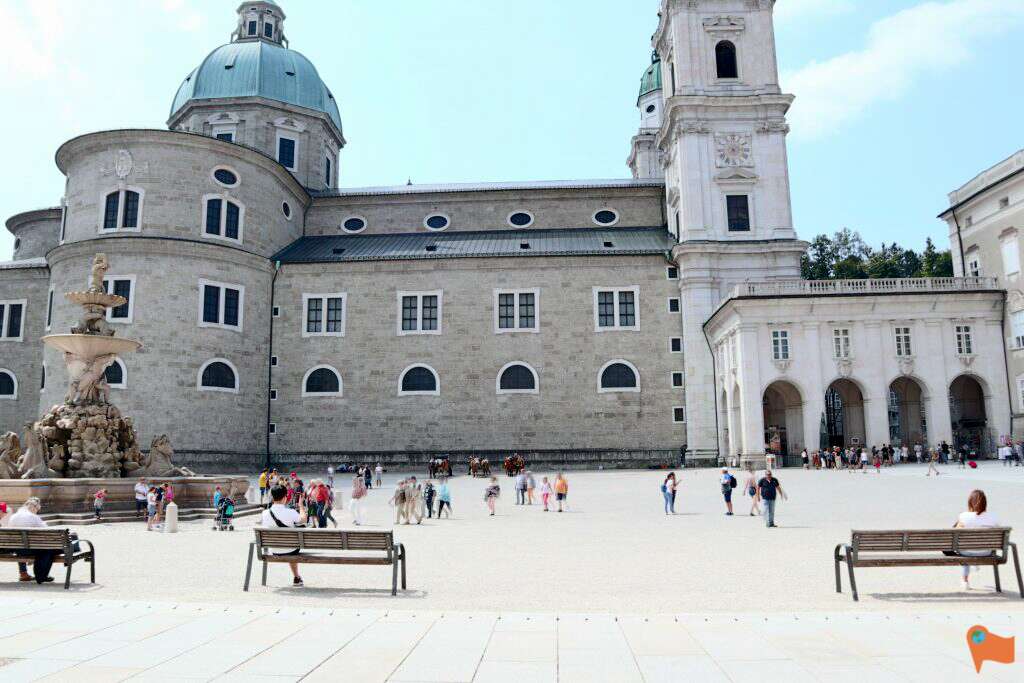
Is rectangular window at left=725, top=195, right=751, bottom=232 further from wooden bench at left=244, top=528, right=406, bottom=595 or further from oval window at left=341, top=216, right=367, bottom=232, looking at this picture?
wooden bench at left=244, top=528, right=406, bottom=595

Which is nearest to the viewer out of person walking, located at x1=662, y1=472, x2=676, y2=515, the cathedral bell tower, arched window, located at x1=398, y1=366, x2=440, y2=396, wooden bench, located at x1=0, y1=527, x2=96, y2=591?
wooden bench, located at x1=0, y1=527, x2=96, y2=591

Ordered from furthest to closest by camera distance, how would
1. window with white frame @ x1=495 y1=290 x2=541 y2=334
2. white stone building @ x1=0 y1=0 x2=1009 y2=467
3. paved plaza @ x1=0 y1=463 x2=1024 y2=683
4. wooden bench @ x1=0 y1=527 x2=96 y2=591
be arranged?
1. window with white frame @ x1=495 y1=290 x2=541 y2=334
2. white stone building @ x1=0 y1=0 x2=1009 y2=467
3. wooden bench @ x1=0 y1=527 x2=96 y2=591
4. paved plaza @ x1=0 y1=463 x2=1024 y2=683

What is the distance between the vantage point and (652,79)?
63.9 meters

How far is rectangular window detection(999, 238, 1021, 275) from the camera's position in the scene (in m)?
32.9

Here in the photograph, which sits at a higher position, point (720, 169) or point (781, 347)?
point (720, 169)

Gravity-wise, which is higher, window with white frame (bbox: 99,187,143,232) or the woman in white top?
window with white frame (bbox: 99,187,143,232)

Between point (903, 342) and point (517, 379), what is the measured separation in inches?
719

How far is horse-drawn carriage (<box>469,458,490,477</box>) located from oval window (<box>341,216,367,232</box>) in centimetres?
1759

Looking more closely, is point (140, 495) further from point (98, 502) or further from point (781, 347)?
point (781, 347)

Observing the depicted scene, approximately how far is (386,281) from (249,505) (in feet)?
68.1

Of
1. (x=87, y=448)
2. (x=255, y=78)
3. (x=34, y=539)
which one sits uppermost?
(x=255, y=78)

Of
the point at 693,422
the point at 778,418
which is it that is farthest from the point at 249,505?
the point at 778,418

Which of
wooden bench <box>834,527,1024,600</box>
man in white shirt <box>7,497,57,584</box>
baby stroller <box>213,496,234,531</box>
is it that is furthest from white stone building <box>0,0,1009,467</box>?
man in white shirt <box>7,497,57,584</box>

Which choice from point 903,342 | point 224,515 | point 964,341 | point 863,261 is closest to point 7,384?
point 224,515
